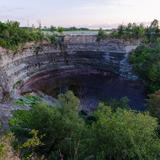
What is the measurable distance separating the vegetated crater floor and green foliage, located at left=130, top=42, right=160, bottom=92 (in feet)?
6.06

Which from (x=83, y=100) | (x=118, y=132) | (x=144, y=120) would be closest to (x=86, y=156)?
(x=118, y=132)

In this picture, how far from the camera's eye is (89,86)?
6775cm

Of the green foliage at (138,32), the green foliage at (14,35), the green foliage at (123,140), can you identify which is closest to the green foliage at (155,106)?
the green foliage at (123,140)

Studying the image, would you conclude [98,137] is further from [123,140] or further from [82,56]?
[82,56]

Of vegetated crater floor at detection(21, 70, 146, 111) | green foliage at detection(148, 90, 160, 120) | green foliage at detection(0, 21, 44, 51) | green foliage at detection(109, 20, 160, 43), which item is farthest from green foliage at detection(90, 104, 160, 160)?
green foliage at detection(109, 20, 160, 43)

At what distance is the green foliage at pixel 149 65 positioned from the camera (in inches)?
2432

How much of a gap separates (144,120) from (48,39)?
45.9 metres

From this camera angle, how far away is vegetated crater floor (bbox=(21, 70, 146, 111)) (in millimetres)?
61469

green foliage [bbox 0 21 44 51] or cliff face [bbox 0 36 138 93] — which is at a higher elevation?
green foliage [bbox 0 21 44 51]

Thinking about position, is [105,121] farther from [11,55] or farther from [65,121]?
[11,55]

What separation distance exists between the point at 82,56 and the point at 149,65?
43.6 feet

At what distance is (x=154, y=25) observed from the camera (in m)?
79.7

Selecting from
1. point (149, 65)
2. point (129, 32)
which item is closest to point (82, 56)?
point (129, 32)

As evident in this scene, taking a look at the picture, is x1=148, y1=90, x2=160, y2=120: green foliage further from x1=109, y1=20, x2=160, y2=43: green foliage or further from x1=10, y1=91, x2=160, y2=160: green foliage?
x1=109, y1=20, x2=160, y2=43: green foliage
